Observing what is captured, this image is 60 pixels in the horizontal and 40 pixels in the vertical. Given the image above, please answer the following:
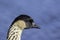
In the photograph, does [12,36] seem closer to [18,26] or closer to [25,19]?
[18,26]

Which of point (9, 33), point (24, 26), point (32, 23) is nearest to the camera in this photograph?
point (9, 33)

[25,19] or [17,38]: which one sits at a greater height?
[25,19]

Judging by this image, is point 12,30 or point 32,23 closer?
point 12,30

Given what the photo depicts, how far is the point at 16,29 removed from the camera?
3938 millimetres

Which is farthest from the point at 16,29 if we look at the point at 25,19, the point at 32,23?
the point at 32,23

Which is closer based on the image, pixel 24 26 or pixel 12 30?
pixel 12 30

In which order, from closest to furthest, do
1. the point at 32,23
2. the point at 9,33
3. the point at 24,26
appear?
the point at 9,33
the point at 24,26
the point at 32,23

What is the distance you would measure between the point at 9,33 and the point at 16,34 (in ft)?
0.55

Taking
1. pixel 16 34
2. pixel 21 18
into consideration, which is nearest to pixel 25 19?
pixel 21 18

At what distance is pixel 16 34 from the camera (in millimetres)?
3959

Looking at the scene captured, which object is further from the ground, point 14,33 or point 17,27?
point 17,27

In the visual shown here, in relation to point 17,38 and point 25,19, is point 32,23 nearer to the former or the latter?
point 25,19

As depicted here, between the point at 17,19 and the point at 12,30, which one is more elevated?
the point at 17,19

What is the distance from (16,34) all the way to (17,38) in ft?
0.38
